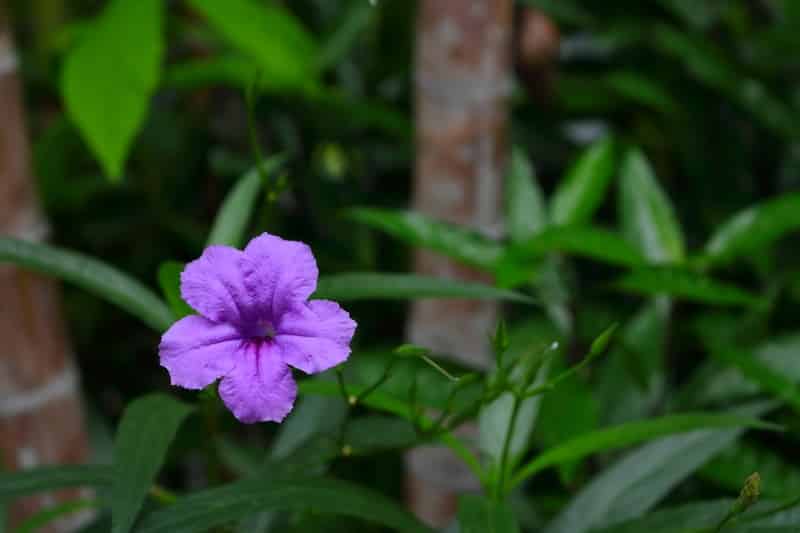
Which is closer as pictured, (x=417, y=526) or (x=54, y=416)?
(x=417, y=526)

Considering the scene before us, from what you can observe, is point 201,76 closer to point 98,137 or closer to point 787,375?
point 98,137

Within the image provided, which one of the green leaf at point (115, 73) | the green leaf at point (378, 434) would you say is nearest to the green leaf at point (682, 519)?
the green leaf at point (378, 434)

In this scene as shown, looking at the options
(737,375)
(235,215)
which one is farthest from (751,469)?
(235,215)

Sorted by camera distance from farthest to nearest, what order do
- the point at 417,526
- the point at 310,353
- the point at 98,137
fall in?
the point at 98,137, the point at 417,526, the point at 310,353

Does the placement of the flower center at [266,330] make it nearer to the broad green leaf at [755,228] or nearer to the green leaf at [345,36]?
the broad green leaf at [755,228]

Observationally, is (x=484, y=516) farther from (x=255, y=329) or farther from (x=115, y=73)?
(x=115, y=73)

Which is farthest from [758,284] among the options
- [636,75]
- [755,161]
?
[636,75]
